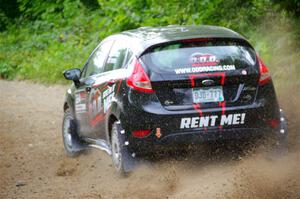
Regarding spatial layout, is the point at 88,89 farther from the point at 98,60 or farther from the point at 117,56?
the point at 117,56

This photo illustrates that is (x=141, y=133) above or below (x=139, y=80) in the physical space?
below

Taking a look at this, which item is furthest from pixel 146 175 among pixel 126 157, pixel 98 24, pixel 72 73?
pixel 98 24

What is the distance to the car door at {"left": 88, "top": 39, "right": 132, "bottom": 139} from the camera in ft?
25.8

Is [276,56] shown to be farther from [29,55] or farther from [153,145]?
[29,55]

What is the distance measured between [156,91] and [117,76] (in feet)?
2.63

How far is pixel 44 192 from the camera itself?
7832mm

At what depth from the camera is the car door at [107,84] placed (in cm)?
787

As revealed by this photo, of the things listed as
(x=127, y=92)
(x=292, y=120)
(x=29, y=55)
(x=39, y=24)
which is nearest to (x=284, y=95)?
(x=292, y=120)

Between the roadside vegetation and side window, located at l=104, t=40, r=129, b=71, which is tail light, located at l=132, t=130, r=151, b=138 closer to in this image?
side window, located at l=104, t=40, r=129, b=71

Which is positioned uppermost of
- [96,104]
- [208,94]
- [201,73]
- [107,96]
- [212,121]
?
[201,73]

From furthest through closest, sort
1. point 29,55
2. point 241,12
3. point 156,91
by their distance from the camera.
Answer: point 29,55, point 241,12, point 156,91

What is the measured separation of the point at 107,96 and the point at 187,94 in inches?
49.5

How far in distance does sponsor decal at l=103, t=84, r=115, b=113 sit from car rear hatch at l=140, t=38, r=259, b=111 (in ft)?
2.20

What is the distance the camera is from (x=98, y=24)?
72.6ft
